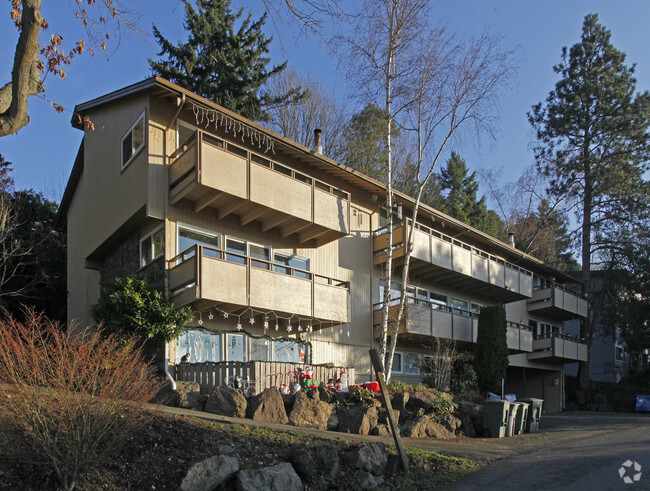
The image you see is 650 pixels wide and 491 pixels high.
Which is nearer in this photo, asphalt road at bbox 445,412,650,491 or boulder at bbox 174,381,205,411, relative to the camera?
asphalt road at bbox 445,412,650,491

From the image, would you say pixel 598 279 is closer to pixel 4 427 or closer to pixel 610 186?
pixel 610 186

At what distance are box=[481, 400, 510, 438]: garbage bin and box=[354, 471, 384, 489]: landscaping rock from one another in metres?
7.45

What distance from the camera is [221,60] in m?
29.8

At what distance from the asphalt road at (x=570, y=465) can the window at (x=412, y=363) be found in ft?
28.3

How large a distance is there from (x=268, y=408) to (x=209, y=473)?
530 cm

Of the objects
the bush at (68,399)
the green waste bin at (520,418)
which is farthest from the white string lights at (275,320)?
the bush at (68,399)

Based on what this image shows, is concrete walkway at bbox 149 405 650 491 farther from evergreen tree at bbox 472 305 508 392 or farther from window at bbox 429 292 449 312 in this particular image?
window at bbox 429 292 449 312

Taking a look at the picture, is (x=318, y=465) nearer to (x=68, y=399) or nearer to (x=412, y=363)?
(x=68, y=399)

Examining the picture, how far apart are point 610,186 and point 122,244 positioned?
1148 inches

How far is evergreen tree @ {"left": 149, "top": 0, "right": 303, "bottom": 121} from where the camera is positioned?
1187 inches

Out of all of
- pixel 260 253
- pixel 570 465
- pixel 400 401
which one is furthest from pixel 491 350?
pixel 570 465

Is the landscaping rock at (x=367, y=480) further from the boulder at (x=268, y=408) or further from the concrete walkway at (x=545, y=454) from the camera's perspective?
the boulder at (x=268, y=408)

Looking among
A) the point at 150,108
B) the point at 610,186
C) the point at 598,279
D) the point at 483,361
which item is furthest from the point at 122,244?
the point at 598,279

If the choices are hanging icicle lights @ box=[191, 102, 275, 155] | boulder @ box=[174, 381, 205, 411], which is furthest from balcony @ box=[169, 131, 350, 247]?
boulder @ box=[174, 381, 205, 411]
